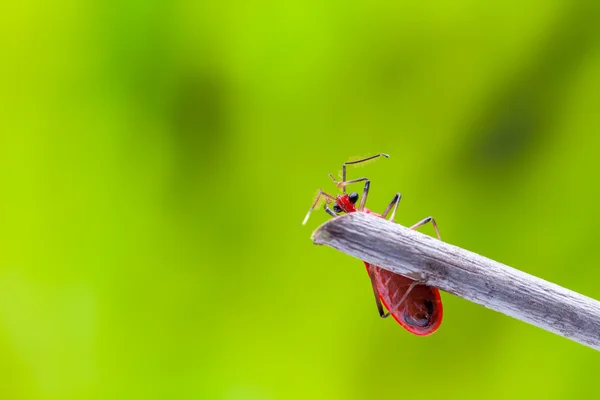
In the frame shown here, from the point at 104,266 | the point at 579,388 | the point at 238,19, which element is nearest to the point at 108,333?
the point at 104,266

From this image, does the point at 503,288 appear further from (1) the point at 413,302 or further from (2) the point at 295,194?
(2) the point at 295,194

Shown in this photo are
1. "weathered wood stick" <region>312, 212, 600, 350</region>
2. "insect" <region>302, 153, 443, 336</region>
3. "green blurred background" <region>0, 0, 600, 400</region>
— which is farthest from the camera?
"green blurred background" <region>0, 0, 600, 400</region>

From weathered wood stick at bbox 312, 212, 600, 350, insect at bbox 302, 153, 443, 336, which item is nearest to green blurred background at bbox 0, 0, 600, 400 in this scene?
insect at bbox 302, 153, 443, 336

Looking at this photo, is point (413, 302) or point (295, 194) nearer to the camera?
point (413, 302)

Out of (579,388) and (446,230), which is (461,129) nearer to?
(446,230)

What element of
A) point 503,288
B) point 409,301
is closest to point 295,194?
point 409,301

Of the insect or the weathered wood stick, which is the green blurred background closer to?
the insect

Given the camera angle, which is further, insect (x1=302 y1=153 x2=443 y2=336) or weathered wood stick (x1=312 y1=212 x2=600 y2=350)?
insect (x1=302 y1=153 x2=443 y2=336)
